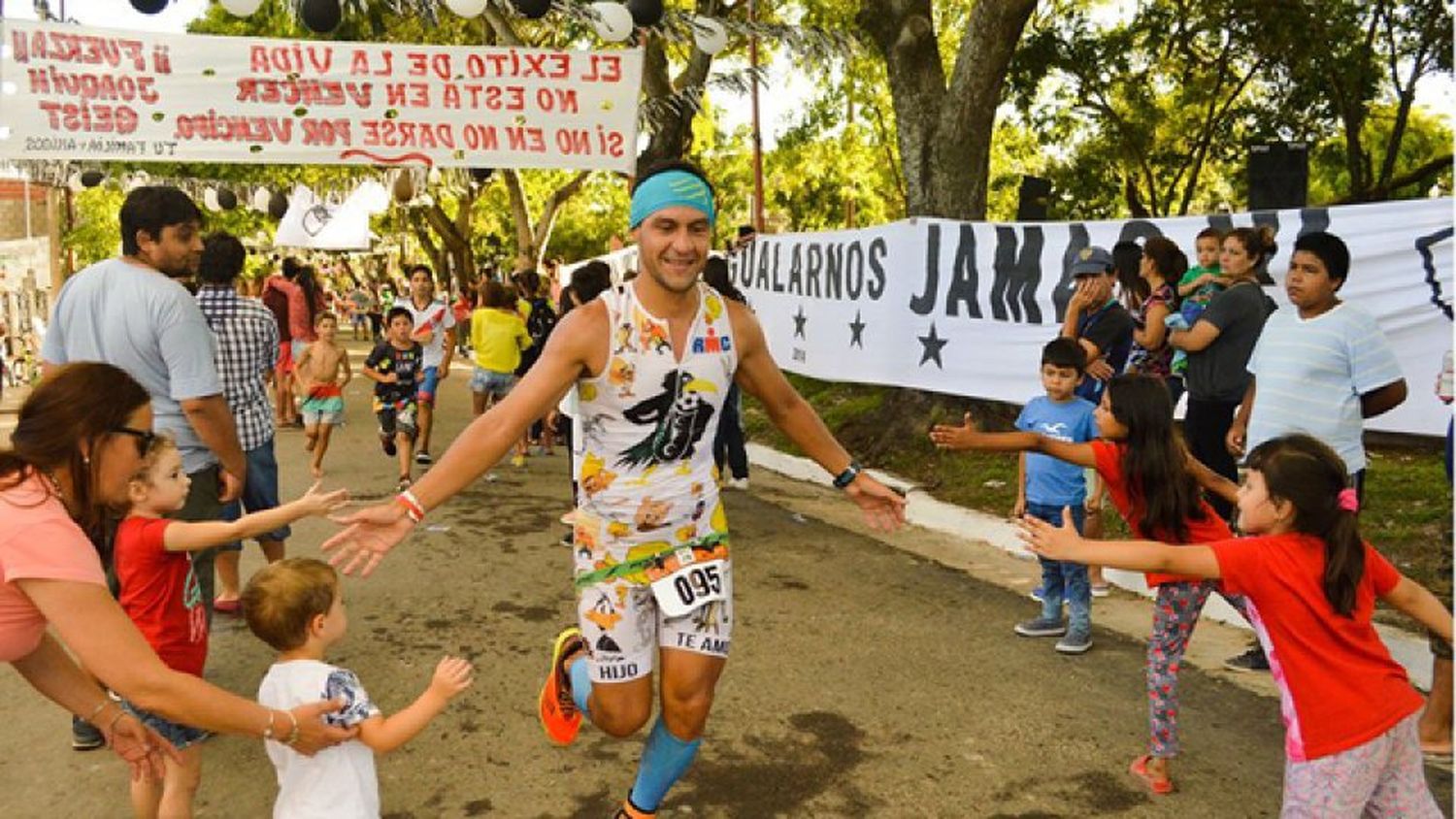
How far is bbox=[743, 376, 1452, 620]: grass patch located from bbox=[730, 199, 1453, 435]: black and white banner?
0.39 meters

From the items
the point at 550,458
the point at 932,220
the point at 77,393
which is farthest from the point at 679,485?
the point at 550,458

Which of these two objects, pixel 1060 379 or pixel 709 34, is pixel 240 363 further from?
pixel 709 34

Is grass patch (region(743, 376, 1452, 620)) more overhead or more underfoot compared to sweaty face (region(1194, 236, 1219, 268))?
more underfoot

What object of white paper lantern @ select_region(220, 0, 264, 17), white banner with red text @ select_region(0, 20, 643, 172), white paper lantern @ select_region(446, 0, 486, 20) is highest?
white paper lantern @ select_region(446, 0, 486, 20)

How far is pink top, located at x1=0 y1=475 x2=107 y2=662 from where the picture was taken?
2.31 m

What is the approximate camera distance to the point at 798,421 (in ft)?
12.6

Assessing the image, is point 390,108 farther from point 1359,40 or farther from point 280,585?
point 1359,40

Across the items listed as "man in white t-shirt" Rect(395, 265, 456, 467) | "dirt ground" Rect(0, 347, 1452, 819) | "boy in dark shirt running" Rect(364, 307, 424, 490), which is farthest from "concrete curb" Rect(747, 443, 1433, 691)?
"boy in dark shirt running" Rect(364, 307, 424, 490)

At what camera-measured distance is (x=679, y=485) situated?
11.5ft

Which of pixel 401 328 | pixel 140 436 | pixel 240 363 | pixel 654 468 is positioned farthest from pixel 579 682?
pixel 401 328

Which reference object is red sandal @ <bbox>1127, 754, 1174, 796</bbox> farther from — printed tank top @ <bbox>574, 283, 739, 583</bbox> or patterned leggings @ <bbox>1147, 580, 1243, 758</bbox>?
printed tank top @ <bbox>574, 283, 739, 583</bbox>

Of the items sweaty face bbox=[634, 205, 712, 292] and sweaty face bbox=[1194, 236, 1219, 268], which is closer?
sweaty face bbox=[634, 205, 712, 292]

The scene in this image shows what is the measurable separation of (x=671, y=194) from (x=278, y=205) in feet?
85.0

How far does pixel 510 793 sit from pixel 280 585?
1.58 metres
